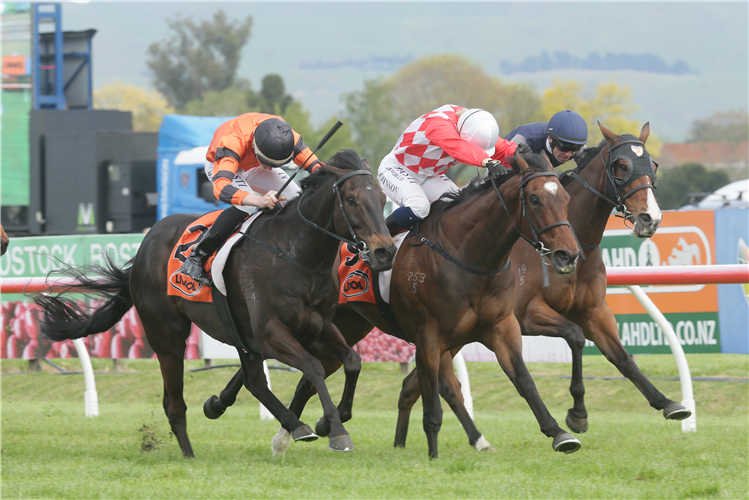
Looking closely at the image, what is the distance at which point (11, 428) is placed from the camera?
6.87 m

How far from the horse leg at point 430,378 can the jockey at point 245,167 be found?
3.73 ft

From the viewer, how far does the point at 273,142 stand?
16.4 feet

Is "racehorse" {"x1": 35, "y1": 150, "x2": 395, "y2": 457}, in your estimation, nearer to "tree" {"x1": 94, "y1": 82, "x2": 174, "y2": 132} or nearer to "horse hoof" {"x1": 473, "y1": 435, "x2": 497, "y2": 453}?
"horse hoof" {"x1": 473, "y1": 435, "x2": 497, "y2": 453}

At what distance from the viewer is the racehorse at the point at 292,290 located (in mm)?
4539

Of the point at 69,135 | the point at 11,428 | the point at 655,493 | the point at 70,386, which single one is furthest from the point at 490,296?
the point at 69,135

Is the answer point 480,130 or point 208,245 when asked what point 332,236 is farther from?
point 480,130

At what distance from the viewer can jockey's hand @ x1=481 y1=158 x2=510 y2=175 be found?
478 cm

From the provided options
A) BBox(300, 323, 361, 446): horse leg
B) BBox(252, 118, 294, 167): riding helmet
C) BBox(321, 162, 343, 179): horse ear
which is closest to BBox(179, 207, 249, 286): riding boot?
BBox(252, 118, 294, 167): riding helmet

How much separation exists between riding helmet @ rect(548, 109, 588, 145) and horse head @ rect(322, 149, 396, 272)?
137cm

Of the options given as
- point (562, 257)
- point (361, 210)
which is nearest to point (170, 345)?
point (361, 210)

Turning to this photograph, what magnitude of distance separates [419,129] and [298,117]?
4536 centimetres

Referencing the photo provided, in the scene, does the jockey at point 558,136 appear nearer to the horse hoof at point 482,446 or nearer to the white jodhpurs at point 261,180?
the white jodhpurs at point 261,180

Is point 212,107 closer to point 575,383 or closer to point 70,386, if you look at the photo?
point 70,386

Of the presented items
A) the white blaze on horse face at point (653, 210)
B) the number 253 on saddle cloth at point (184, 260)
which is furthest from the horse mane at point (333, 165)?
the white blaze on horse face at point (653, 210)
